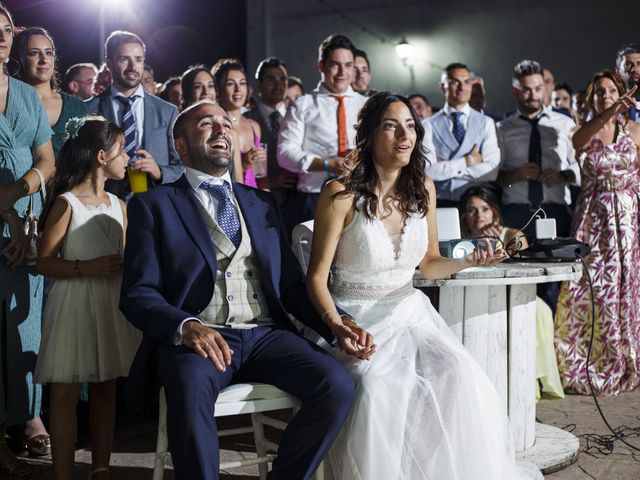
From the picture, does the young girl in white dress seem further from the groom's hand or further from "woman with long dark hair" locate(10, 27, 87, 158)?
"woman with long dark hair" locate(10, 27, 87, 158)

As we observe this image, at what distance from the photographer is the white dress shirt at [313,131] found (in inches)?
206

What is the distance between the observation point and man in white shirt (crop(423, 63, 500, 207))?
550 cm

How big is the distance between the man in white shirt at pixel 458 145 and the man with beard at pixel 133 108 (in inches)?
67.8

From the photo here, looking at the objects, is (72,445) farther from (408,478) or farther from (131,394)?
(408,478)

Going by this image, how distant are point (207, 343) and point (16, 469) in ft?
4.85

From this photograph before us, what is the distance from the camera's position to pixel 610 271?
17.3 feet

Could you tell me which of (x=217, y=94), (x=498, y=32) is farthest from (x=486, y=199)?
(x=498, y=32)

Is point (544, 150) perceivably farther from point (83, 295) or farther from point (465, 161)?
point (83, 295)

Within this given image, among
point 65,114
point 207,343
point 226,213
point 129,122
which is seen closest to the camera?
point 207,343

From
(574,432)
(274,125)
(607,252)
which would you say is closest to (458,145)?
(607,252)

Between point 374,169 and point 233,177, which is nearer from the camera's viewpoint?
point 374,169

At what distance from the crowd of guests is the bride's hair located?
12 millimetres

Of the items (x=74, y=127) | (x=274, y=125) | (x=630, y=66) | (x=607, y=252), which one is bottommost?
(x=607, y=252)

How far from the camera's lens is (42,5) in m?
8.40
